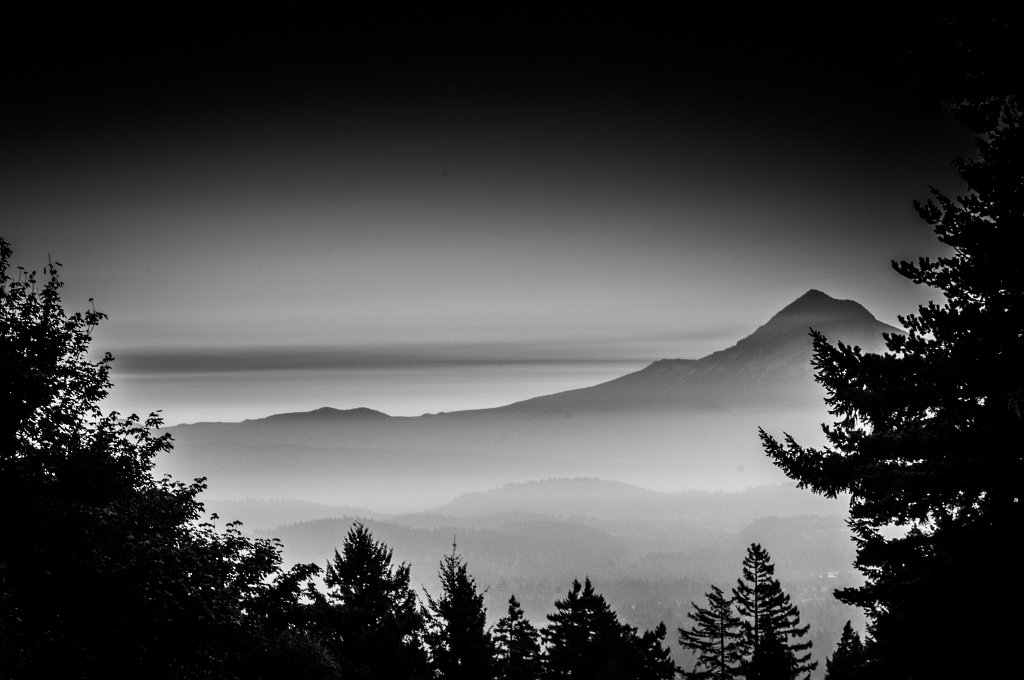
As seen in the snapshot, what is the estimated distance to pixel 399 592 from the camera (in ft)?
82.2

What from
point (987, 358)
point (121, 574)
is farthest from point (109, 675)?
point (987, 358)

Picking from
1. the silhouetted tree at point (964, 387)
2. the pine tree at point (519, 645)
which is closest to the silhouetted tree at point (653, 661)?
the pine tree at point (519, 645)

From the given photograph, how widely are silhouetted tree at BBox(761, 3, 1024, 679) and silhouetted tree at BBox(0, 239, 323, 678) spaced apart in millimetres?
12622

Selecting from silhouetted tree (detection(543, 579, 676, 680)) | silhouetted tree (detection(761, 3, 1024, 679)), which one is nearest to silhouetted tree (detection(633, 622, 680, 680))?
silhouetted tree (detection(543, 579, 676, 680))

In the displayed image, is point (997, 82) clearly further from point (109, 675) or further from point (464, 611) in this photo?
point (464, 611)

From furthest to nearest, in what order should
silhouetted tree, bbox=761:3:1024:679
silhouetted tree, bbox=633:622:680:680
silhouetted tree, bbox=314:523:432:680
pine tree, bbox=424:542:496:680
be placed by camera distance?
silhouetted tree, bbox=633:622:680:680, pine tree, bbox=424:542:496:680, silhouetted tree, bbox=314:523:432:680, silhouetted tree, bbox=761:3:1024:679

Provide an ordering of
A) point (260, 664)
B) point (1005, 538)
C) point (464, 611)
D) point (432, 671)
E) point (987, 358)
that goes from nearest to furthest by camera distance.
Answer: point (1005, 538) → point (987, 358) → point (260, 664) → point (432, 671) → point (464, 611)

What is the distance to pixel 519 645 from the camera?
31.4 m

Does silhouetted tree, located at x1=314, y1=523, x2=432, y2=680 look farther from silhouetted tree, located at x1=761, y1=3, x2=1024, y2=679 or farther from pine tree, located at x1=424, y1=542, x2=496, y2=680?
silhouetted tree, located at x1=761, y1=3, x2=1024, y2=679

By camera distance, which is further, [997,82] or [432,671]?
[432,671]

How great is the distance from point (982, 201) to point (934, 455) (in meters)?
3.58

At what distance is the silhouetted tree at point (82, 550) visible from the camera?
1028cm

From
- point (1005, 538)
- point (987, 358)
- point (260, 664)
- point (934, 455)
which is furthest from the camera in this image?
point (260, 664)

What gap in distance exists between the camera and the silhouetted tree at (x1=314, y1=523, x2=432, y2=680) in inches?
819
